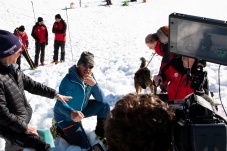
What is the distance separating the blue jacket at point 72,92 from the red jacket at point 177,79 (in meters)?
0.99

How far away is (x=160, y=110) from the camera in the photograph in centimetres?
143

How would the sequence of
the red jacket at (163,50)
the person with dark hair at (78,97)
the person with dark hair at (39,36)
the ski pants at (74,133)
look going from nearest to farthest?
the person with dark hair at (78,97), the ski pants at (74,133), the red jacket at (163,50), the person with dark hair at (39,36)

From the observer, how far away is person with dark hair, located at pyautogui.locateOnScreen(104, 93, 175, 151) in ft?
4.56

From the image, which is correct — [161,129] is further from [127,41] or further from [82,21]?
[82,21]

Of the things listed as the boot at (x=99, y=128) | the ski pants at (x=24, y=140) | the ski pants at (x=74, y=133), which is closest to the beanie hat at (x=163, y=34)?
the boot at (x=99, y=128)

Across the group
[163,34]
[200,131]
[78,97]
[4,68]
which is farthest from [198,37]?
[163,34]

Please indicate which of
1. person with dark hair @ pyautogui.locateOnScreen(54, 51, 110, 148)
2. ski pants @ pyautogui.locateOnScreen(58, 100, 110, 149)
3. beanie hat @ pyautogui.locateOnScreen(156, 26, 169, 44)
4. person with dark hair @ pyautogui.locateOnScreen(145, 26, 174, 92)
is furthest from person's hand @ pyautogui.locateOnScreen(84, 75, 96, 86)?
beanie hat @ pyautogui.locateOnScreen(156, 26, 169, 44)

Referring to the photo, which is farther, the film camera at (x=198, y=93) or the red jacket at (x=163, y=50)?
the red jacket at (x=163, y=50)

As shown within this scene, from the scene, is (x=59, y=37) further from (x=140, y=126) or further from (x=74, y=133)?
(x=140, y=126)

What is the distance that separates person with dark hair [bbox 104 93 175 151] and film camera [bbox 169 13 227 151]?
0.05 meters

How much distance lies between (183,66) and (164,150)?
247cm

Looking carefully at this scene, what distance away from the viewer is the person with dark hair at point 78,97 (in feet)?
12.7

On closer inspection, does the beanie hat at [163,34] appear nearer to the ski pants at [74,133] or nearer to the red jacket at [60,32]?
the ski pants at [74,133]

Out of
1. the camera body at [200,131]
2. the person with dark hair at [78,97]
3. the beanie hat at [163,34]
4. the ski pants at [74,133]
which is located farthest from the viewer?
the beanie hat at [163,34]
